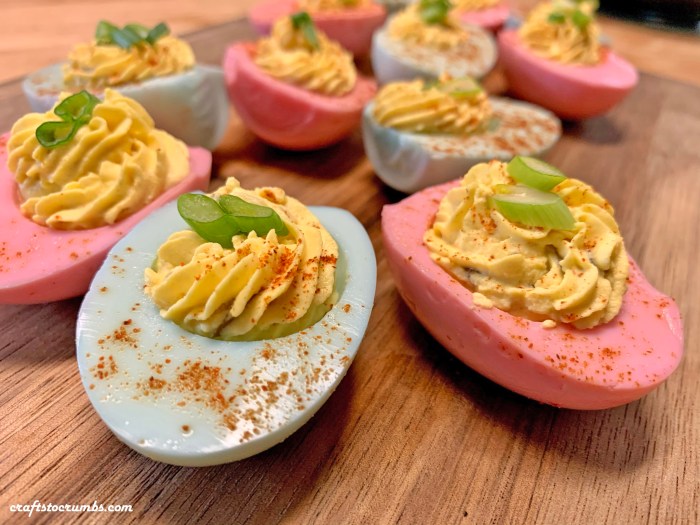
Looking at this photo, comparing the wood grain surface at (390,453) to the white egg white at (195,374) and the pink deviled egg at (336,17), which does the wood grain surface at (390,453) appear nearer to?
the white egg white at (195,374)

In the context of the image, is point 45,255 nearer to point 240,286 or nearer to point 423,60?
point 240,286

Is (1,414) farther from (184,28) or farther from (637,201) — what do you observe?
(184,28)

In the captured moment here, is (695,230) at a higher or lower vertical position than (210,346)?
lower

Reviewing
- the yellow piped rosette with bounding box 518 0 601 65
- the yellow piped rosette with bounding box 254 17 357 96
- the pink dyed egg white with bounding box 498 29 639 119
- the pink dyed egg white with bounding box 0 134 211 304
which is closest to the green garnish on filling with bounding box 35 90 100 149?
the pink dyed egg white with bounding box 0 134 211 304

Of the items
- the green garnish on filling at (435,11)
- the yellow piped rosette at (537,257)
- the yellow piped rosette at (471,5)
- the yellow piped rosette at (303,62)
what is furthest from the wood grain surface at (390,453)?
the yellow piped rosette at (471,5)

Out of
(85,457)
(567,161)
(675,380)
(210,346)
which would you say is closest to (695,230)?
(567,161)

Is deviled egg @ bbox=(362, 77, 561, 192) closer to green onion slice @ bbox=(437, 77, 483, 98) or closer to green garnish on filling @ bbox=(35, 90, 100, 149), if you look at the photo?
green onion slice @ bbox=(437, 77, 483, 98)

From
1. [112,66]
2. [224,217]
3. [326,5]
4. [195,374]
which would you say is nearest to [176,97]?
[112,66]
